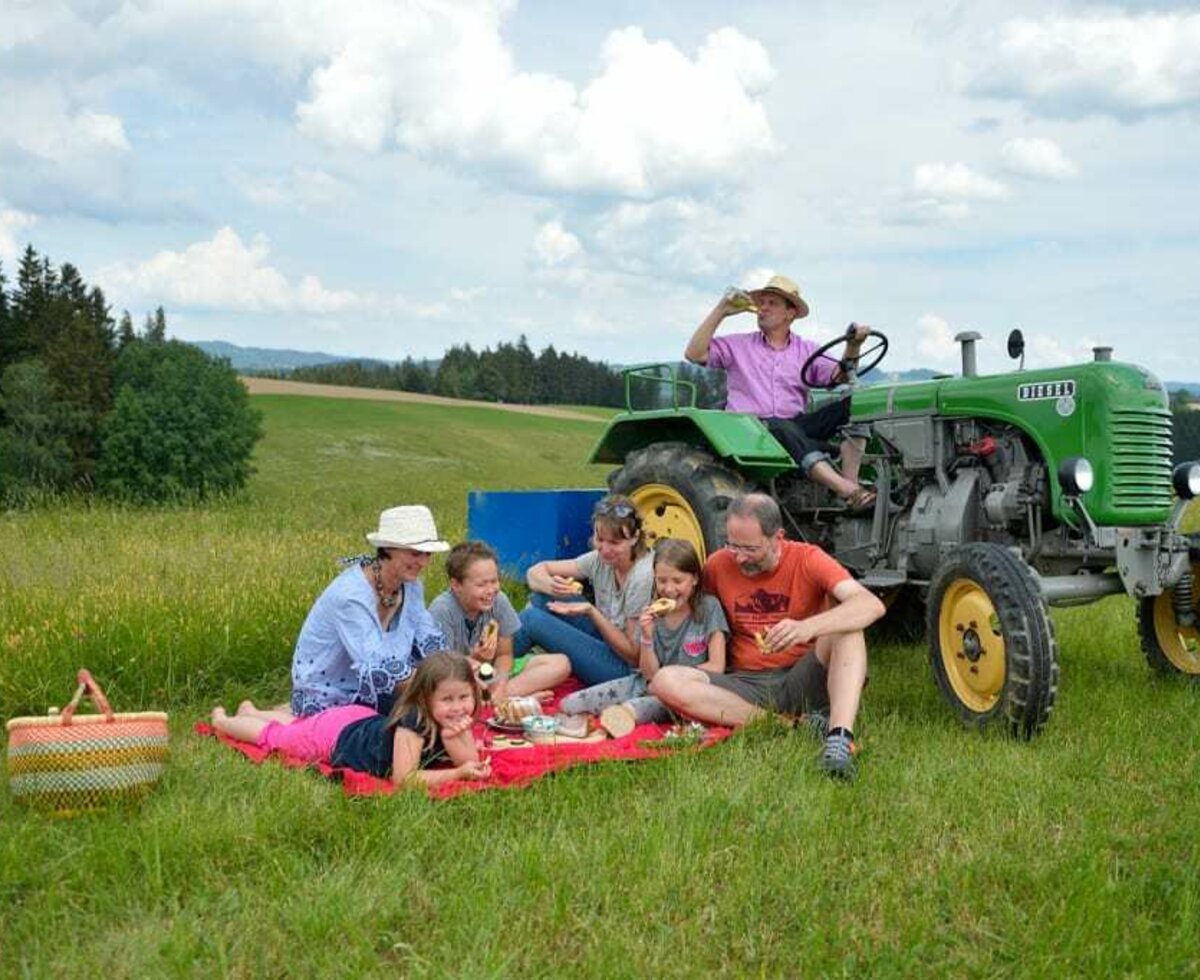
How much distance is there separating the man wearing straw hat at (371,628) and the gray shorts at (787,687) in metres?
1.18

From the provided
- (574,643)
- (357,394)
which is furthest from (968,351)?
(357,394)

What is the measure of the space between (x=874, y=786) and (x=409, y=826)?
1.44m

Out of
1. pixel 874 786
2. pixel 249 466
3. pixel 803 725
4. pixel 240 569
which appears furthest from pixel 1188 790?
pixel 249 466

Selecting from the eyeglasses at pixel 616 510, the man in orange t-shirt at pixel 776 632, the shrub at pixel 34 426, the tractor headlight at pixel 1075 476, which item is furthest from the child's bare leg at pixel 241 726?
the shrub at pixel 34 426

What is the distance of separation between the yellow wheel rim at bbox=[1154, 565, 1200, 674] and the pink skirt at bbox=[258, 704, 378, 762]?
3478mm

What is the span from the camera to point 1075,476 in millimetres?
4828

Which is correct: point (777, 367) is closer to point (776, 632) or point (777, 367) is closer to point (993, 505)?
point (993, 505)

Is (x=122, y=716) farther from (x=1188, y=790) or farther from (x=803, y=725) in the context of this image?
(x=1188, y=790)

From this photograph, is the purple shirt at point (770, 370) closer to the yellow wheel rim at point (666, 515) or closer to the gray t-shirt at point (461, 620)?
the yellow wheel rim at point (666, 515)

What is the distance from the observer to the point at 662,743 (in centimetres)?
430

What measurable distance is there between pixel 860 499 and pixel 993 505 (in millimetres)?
741

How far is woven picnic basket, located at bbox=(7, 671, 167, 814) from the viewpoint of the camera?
3.39 meters

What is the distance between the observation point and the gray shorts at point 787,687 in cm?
457

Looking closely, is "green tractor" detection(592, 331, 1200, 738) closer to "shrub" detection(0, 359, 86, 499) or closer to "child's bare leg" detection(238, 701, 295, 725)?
"child's bare leg" detection(238, 701, 295, 725)
